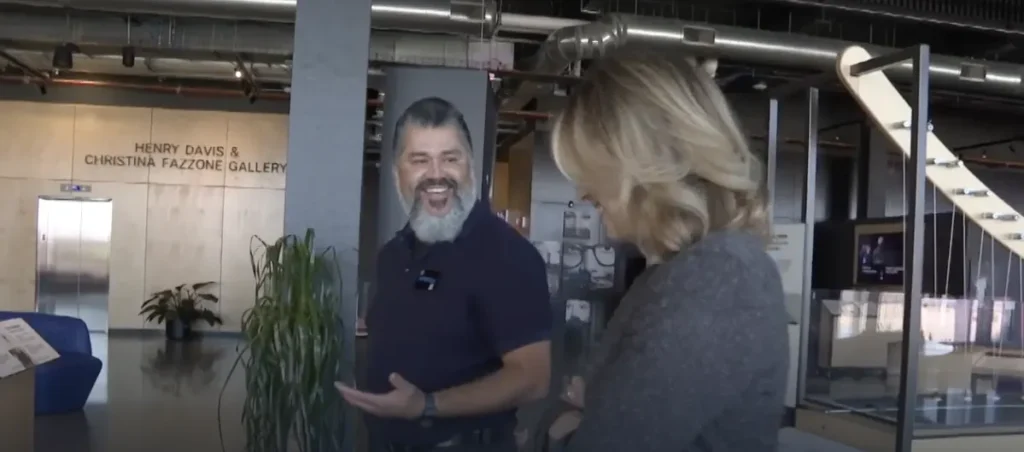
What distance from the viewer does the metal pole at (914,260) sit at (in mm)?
3807

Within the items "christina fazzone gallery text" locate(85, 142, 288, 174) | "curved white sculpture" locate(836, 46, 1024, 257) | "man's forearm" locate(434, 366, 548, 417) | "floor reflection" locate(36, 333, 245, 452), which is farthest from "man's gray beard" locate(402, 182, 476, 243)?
"christina fazzone gallery text" locate(85, 142, 288, 174)

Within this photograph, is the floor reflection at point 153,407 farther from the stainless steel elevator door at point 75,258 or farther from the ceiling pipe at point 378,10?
the ceiling pipe at point 378,10

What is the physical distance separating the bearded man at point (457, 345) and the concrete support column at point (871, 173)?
9.93 m

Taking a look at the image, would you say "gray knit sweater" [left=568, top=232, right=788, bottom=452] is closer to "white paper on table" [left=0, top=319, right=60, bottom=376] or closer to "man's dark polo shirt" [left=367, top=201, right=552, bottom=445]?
"man's dark polo shirt" [left=367, top=201, right=552, bottom=445]

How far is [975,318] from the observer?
4.78 m

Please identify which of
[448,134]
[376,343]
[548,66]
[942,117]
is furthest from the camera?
[942,117]

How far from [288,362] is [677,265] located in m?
1.87

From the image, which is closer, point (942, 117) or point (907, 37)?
point (907, 37)

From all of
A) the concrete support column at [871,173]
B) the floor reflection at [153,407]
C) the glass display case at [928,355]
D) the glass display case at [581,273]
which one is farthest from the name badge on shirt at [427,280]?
the concrete support column at [871,173]

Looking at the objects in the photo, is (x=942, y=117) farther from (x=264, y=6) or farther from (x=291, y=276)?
(x=291, y=276)

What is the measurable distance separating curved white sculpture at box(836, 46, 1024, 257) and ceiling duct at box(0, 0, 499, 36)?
8.88ft

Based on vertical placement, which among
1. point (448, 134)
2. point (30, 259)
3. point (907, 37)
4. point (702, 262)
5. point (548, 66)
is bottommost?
point (30, 259)

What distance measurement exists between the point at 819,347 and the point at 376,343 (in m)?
3.39

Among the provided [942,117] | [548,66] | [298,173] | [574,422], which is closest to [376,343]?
[298,173]
